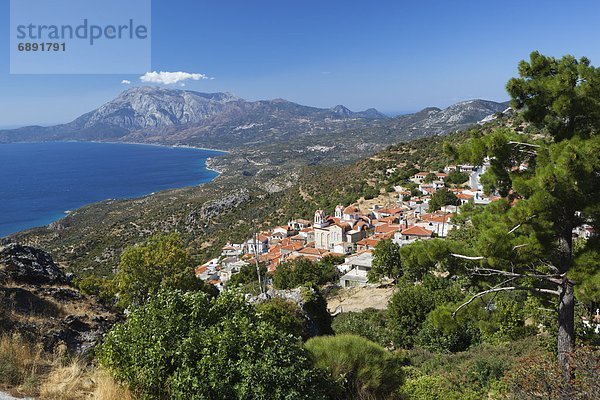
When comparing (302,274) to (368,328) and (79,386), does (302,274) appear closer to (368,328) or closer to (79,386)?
Result: (368,328)

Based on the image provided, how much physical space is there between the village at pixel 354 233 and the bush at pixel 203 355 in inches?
1066

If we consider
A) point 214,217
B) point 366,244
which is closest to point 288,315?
point 366,244

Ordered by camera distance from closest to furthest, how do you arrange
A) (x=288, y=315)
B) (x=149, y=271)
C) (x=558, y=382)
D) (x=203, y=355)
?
1. (x=203, y=355)
2. (x=558, y=382)
3. (x=288, y=315)
4. (x=149, y=271)

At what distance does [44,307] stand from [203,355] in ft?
22.7

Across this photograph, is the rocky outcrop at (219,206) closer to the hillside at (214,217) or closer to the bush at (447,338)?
the hillside at (214,217)

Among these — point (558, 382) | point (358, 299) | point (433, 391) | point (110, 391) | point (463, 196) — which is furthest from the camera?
point (463, 196)

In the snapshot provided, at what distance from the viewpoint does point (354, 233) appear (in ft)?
141

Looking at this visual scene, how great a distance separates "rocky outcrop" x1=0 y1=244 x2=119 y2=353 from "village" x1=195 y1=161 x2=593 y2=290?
22672 mm

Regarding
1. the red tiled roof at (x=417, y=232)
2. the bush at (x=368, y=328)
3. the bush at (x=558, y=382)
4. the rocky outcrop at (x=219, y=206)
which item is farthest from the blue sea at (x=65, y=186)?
the bush at (x=558, y=382)

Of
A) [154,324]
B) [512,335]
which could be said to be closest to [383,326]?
[512,335]

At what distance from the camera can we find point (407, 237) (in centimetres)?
3603

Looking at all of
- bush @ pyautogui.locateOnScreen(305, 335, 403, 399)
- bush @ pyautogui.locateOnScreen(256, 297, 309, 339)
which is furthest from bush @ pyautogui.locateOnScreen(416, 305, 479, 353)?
bush @ pyautogui.locateOnScreen(305, 335, 403, 399)

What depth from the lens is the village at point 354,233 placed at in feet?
118

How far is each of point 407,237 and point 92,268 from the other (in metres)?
38.2
